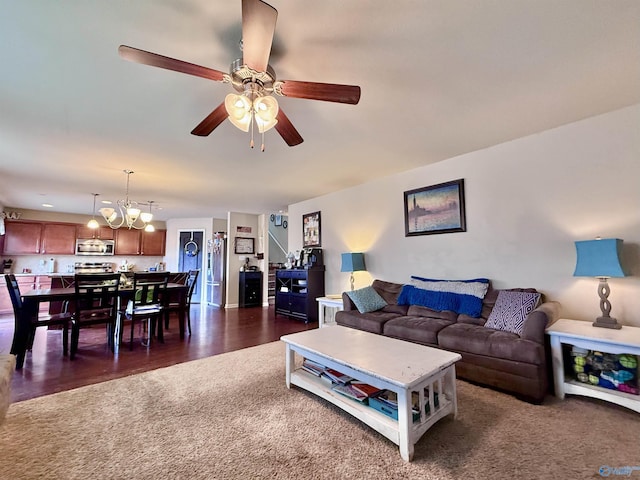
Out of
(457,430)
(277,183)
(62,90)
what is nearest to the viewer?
(457,430)

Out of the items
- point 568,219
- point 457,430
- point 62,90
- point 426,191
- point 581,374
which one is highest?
point 62,90

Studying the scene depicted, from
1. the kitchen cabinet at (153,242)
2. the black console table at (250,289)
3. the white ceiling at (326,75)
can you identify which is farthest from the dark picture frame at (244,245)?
the white ceiling at (326,75)

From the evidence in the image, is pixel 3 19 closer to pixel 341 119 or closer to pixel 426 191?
pixel 341 119

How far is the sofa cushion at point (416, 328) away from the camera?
106 inches

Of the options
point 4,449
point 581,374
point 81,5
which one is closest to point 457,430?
point 581,374

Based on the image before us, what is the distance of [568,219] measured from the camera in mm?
2623

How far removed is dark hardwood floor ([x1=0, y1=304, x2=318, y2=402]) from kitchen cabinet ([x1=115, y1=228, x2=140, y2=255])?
2629mm

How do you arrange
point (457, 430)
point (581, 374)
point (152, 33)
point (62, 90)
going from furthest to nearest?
1. point (581, 374)
2. point (62, 90)
3. point (457, 430)
4. point (152, 33)

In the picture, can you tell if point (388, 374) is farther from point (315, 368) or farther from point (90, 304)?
point (90, 304)

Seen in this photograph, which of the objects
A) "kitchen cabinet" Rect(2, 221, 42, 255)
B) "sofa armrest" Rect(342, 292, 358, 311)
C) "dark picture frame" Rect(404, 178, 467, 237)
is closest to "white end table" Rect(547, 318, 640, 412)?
"dark picture frame" Rect(404, 178, 467, 237)

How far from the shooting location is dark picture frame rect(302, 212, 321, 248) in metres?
5.41

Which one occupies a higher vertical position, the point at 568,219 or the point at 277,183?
the point at 277,183

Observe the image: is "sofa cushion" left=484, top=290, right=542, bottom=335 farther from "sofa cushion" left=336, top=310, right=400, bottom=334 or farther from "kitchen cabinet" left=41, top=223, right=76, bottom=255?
"kitchen cabinet" left=41, top=223, right=76, bottom=255

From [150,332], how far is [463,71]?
15.0 ft
